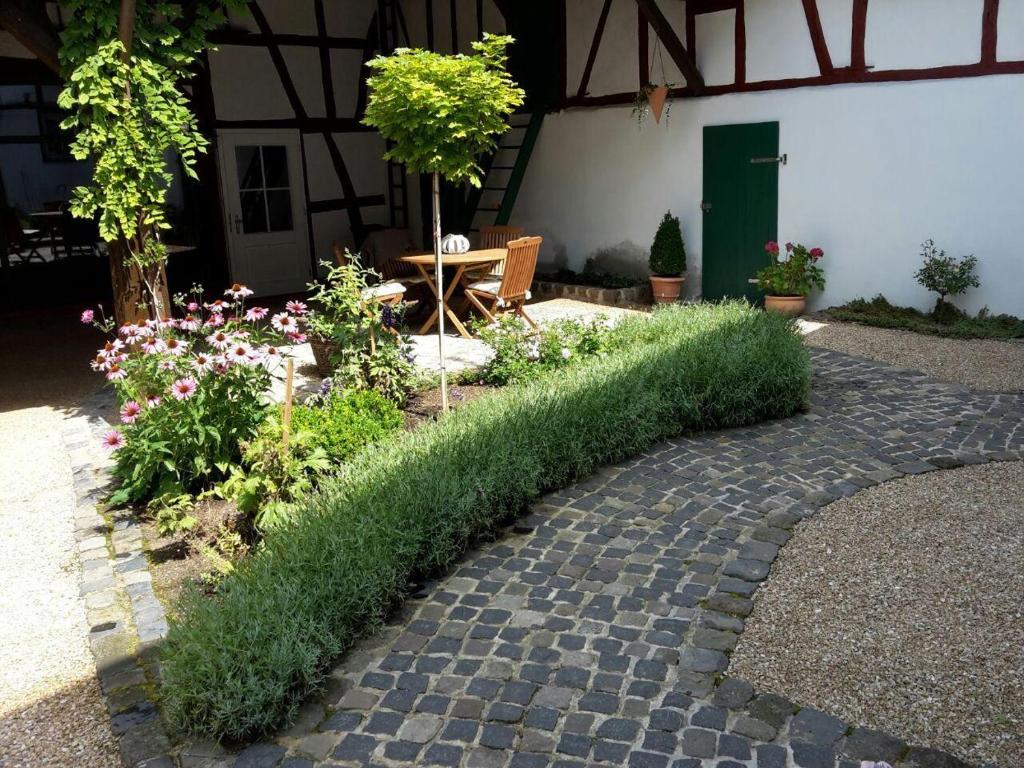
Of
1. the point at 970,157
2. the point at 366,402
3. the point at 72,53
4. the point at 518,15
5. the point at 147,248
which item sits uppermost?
the point at 518,15

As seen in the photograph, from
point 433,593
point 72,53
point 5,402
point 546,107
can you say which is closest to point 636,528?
point 433,593

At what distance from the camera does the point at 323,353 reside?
6.73 m

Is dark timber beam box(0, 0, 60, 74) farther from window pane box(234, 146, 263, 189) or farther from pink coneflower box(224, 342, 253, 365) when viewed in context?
window pane box(234, 146, 263, 189)

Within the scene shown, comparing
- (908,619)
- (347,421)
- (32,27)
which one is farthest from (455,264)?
(908,619)

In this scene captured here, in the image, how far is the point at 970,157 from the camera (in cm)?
749

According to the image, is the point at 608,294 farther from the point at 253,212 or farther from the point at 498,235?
the point at 253,212

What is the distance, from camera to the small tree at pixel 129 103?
220 inches

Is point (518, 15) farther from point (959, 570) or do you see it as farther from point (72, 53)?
point (959, 570)

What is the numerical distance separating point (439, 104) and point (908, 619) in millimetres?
3560

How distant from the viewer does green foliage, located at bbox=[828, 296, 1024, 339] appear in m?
7.35

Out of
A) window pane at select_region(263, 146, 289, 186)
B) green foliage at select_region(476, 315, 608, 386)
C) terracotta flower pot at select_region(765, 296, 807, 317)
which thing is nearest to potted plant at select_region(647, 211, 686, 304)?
terracotta flower pot at select_region(765, 296, 807, 317)

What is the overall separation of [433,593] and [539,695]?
82 centimetres

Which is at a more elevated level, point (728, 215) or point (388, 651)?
point (728, 215)

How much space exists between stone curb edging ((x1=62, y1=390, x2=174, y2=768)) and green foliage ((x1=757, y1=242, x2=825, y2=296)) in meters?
5.94
